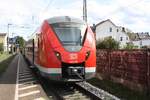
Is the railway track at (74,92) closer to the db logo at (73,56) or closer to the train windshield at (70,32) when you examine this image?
the db logo at (73,56)

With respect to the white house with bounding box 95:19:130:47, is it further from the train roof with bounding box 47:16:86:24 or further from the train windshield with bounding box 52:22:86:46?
the train windshield with bounding box 52:22:86:46

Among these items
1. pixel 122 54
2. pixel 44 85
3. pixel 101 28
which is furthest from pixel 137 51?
pixel 101 28

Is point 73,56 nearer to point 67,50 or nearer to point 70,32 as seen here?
point 67,50

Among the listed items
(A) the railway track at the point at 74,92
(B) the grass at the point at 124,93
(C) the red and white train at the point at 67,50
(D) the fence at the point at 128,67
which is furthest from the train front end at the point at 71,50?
(D) the fence at the point at 128,67

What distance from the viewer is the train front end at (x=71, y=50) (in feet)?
50.7

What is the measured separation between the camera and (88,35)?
16406mm

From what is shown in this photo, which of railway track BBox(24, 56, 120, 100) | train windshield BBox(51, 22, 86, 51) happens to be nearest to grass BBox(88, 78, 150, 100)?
railway track BBox(24, 56, 120, 100)

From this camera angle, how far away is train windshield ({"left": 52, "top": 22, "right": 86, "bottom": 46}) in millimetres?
15898

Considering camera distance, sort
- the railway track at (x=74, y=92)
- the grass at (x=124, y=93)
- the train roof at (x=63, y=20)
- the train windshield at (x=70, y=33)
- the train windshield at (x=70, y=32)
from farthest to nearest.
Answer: the train roof at (x=63, y=20), the train windshield at (x=70, y=32), the train windshield at (x=70, y=33), the railway track at (x=74, y=92), the grass at (x=124, y=93)

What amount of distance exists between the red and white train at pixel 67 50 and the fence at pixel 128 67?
5.01ft

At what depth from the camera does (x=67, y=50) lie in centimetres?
1552

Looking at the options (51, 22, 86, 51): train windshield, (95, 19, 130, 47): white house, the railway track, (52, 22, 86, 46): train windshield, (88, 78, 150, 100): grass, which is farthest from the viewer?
(95, 19, 130, 47): white house

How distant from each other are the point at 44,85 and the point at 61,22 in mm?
3521

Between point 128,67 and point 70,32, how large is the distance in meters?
2.85
